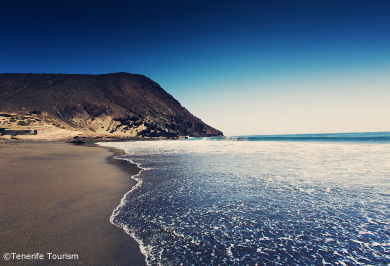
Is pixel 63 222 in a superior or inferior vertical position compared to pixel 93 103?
inferior

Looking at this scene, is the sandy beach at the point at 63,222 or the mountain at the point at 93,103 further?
the mountain at the point at 93,103

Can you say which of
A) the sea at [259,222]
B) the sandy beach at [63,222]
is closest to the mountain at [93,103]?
the sandy beach at [63,222]

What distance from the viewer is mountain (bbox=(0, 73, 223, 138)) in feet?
167

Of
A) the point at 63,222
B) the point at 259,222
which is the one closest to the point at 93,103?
the point at 63,222

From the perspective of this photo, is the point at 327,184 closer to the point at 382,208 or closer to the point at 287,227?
the point at 382,208

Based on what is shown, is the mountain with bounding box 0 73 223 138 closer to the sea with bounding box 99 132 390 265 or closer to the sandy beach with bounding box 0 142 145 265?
the sandy beach with bounding box 0 142 145 265

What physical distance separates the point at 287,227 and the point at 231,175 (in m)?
4.13

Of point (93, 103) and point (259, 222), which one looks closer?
point (259, 222)

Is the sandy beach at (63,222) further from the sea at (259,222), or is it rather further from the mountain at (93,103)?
the mountain at (93,103)

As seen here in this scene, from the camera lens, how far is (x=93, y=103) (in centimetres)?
6059

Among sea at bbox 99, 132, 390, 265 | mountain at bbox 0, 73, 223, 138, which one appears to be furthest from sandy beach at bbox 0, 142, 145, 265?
mountain at bbox 0, 73, 223, 138

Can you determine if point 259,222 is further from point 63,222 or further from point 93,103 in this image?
point 93,103

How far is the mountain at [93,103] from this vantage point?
167ft

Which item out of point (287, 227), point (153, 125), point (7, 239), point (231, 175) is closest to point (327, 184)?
point (231, 175)
